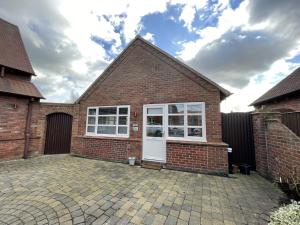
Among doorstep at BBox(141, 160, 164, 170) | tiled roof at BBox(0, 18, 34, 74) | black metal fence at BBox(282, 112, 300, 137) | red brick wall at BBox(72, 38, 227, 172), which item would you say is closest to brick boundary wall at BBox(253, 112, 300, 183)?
black metal fence at BBox(282, 112, 300, 137)

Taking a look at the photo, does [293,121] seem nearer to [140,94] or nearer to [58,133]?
[140,94]

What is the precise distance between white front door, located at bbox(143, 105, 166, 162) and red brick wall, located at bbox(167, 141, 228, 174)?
42 cm

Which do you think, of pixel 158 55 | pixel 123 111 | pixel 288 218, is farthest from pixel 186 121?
pixel 288 218

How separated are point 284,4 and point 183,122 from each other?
244 inches

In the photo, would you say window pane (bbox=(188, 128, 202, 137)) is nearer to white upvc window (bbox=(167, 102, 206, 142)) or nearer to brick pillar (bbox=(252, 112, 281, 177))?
white upvc window (bbox=(167, 102, 206, 142))

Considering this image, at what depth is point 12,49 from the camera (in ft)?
28.2

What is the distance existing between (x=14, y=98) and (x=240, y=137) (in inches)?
449

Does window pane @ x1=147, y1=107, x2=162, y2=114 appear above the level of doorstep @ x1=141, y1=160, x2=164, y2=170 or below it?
above

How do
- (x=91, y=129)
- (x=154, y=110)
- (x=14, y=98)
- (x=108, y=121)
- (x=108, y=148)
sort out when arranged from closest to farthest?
(x=154, y=110), (x=14, y=98), (x=108, y=148), (x=108, y=121), (x=91, y=129)

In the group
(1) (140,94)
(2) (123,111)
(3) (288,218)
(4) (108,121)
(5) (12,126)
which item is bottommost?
(3) (288,218)

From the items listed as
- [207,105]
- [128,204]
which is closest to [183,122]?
[207,105]

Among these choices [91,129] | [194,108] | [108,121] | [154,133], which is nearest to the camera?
[194,108]

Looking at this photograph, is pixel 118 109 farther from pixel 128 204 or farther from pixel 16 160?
pixel 16 160

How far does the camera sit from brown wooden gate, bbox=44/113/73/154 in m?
8.50
